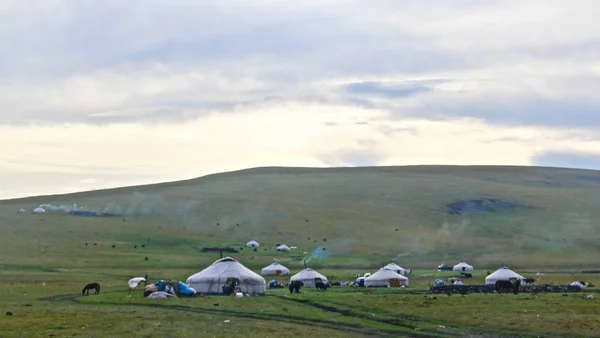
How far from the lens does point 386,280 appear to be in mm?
76750

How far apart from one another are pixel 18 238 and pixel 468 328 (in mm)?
83949

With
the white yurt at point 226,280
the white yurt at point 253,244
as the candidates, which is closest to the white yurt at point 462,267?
the white yurt at point 253,244

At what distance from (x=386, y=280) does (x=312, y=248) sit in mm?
39955

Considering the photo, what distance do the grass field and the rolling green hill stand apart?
334mm

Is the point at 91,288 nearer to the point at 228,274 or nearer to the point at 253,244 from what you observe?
the point at 228,274

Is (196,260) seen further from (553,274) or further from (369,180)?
(369,180)

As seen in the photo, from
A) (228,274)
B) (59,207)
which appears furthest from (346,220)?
(228,274)

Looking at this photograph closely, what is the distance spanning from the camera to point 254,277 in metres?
64.2

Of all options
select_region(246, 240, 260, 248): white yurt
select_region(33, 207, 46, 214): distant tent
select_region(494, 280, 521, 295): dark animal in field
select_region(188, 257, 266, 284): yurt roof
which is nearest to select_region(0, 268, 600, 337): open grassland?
select_region(188, 257, 266, 284): yurt roof

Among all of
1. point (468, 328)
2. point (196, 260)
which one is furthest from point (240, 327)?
point (196, 260)

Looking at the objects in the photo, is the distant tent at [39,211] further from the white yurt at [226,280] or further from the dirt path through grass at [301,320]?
the dirt path through grass at [301,320]

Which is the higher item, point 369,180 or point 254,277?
point 369,180

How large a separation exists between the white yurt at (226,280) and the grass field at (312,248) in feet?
6.91

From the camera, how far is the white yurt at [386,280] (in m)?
76.7
